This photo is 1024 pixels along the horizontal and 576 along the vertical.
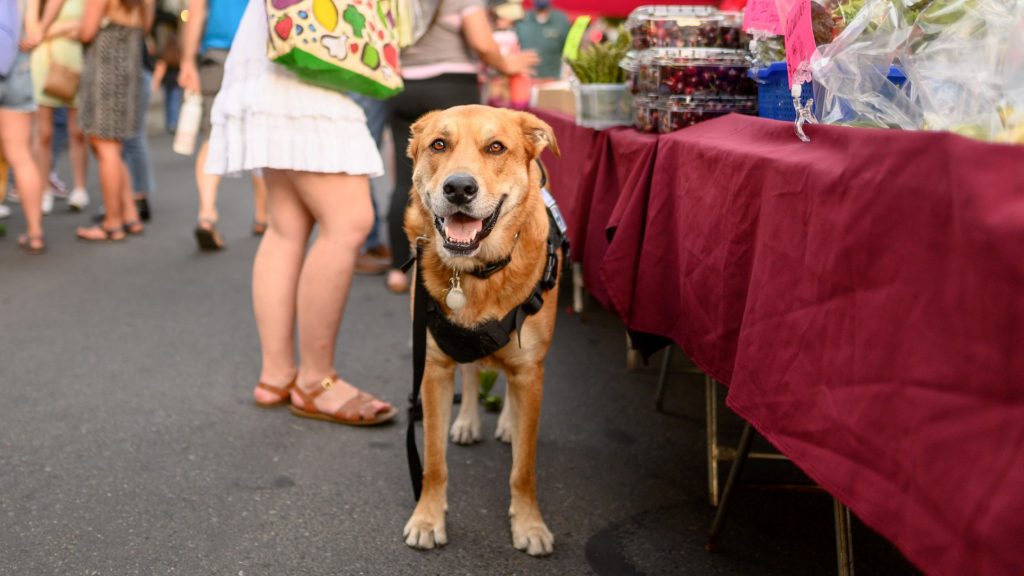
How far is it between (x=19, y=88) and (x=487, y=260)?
4566 mm

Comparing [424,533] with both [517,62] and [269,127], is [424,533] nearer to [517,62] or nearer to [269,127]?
Answer: [269,127]

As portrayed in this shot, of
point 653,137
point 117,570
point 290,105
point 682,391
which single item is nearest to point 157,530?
point 117,570

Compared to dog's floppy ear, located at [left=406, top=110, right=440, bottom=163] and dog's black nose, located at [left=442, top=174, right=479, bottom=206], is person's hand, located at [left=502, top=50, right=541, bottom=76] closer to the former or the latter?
dog's floppy ear, located at [left=406, top=110, right=440, bottom=163]

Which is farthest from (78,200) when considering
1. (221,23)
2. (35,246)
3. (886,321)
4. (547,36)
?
(886,321)

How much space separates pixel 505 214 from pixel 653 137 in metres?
0.69

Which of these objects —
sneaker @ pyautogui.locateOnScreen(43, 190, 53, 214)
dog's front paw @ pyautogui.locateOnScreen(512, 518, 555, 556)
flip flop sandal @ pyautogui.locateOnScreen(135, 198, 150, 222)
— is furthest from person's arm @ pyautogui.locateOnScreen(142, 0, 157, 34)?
dog's front paw @ pyautogui.locateOnScreen(512, 518, 555, 556)

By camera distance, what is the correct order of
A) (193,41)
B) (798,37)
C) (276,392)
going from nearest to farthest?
(798,37) < (276,392) < (193,41)

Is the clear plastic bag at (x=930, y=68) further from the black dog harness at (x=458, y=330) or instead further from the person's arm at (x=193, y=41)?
the person's arm at (x=193, y=41)

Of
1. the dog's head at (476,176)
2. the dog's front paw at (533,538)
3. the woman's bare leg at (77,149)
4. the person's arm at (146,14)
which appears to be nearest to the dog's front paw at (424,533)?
the dog's front paw at (533,538)

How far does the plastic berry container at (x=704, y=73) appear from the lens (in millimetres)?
2801

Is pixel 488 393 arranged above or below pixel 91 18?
below

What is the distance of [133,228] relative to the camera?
689cm

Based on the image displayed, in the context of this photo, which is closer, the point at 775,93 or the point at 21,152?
the point at 775,93

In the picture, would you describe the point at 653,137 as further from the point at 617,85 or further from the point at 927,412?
the point at 927,412
